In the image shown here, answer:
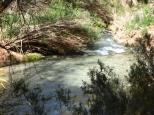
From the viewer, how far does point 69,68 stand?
10586mm

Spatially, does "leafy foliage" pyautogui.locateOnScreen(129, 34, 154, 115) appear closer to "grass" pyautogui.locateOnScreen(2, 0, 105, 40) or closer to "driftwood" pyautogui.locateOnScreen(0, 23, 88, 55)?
"grass" pyautogui.locateOnScreen(2, 0, 105, 40)

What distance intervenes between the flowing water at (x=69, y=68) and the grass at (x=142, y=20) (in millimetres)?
1740

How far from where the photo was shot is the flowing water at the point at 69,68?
8656 millimetres

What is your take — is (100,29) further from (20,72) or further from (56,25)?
(20,72)

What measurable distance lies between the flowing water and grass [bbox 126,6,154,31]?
5.71ft

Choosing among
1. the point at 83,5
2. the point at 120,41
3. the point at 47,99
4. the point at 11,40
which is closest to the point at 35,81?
the point at 47,99

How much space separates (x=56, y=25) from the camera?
12.9m

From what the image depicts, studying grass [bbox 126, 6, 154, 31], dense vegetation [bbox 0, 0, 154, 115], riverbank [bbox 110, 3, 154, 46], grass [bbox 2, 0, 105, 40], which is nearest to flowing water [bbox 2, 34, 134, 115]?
dense vegetation [bbox 0, 0, 154, 115]

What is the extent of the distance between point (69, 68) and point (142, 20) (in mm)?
5879

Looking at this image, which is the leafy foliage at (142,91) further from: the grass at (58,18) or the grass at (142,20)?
the grass at (142,20)

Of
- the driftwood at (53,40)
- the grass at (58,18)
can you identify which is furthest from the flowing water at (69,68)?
the grass at (58,18)

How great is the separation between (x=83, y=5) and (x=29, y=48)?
4.42 m

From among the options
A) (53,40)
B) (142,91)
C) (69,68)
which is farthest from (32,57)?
(142,91)

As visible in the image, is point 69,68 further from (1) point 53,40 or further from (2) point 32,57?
(1) point 53,40
